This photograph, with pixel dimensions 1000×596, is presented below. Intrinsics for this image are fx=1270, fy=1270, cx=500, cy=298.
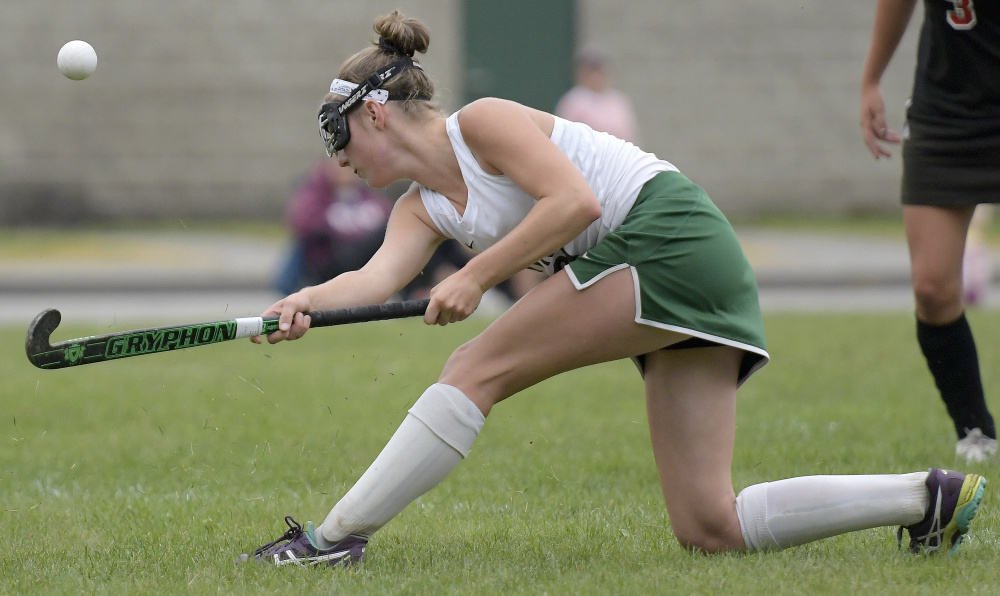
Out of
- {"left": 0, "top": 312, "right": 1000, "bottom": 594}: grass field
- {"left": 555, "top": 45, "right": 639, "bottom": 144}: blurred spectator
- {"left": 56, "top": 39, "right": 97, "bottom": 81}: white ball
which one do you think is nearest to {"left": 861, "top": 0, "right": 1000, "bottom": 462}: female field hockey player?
{"left": 0, "top": 312, "right": 1000, "bottom": 594}: grass field

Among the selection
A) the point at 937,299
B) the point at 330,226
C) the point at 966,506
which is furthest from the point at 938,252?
the point at 330,226

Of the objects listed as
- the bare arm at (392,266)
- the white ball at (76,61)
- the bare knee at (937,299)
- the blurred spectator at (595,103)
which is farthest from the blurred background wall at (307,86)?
the bare arm at (392,266)

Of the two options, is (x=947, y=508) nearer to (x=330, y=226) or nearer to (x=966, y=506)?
(x=966, y=506)

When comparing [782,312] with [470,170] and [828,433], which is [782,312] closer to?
[828,433]

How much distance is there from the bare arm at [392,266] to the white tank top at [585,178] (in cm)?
14

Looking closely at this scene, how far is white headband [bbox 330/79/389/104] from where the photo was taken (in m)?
3.30

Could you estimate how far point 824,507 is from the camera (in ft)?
10.8

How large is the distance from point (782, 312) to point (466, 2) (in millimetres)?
8359

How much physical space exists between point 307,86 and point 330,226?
7.73 metres

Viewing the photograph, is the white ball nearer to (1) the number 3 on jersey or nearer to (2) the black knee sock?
(1) the number 3 on jersey

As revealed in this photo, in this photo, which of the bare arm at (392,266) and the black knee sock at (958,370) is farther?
the black knee sock at (958,370)

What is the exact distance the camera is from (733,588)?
3.06 metres

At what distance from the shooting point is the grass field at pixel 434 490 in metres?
3.25

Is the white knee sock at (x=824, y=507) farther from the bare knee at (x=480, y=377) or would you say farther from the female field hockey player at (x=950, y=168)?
the female field hockey player at (x=950, y=168)
